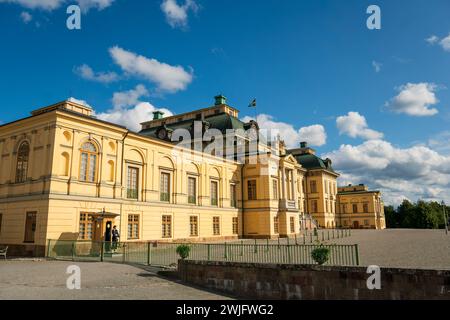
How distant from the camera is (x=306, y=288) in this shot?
1224cm

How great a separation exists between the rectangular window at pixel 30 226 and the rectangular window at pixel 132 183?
7.02 metres

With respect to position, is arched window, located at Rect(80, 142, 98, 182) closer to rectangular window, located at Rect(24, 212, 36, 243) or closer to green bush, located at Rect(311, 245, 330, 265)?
rectangular window, located at Rect(24, 212, 36, 243)

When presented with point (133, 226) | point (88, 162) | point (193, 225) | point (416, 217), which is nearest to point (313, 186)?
point (193, 225)

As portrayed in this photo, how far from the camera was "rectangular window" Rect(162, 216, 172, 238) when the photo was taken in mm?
30625

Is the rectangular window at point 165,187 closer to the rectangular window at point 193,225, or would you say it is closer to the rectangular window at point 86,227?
the rectangular window at point 193,225

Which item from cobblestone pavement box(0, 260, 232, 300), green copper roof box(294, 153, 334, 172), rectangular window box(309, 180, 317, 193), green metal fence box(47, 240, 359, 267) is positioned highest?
green copper roof box(294, 153, 334, 172)

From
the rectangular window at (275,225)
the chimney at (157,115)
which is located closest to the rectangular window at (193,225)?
the rectangular window at (275,225)

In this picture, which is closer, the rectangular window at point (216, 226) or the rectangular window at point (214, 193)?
the rectangular window at point (216, 226)

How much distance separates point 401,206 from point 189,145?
86.1 meters

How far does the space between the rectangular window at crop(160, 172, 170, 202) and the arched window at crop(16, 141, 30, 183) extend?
10.7 meters

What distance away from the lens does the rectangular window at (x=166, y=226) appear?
100 feet

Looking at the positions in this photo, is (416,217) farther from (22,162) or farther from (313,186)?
(22,162)

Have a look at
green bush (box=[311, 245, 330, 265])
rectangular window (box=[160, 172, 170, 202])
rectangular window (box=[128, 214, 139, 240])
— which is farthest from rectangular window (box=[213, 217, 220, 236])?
green bush (box=[311, 245, 330, 265])
